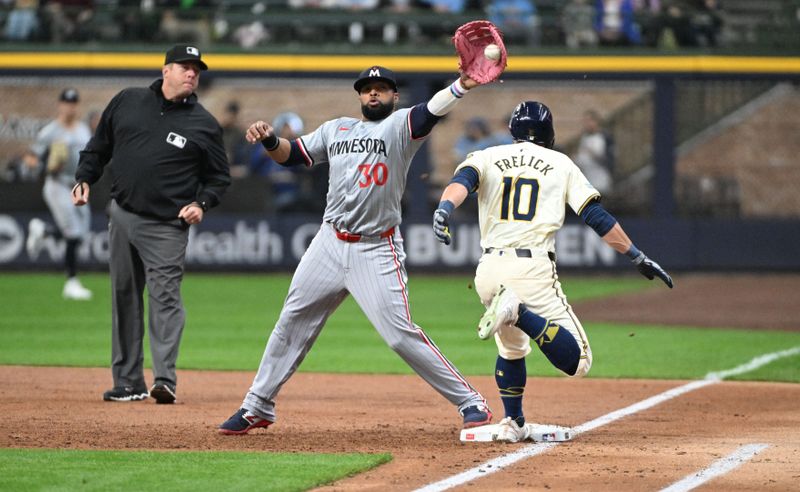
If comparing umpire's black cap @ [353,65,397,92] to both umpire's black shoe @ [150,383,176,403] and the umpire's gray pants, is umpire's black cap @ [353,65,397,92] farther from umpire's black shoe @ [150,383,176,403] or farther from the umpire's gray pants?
umpire's black shoe @ [150,383,176,403]

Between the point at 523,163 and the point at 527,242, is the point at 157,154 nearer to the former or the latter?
the point at 523,163

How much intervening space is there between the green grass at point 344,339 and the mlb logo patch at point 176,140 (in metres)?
2.80

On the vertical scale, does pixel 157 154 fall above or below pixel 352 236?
above

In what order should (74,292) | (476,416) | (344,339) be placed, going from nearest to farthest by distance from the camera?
(476,416) → (344,339) → (74,292)

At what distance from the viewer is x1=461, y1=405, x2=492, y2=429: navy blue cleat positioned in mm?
7523

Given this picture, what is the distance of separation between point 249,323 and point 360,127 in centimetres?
776

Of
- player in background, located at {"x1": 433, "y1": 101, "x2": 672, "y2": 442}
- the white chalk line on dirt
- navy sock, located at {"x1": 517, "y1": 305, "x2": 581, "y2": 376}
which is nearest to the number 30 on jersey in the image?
player in background, located at {"x1": 433, "y1": 101, "x2": 672, "y2": 442}

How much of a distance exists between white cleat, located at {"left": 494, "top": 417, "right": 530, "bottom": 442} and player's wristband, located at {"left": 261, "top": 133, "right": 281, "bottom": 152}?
6.48 ft

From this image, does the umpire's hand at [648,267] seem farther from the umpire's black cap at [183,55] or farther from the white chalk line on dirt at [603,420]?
the umpire's black cap at [183,55]

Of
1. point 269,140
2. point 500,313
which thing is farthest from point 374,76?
point 500,313

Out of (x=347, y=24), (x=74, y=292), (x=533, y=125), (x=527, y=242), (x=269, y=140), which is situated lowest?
(x=74, y=292)

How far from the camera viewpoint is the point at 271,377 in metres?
7.64

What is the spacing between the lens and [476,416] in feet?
24.7

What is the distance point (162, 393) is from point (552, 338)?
298 centimetres
